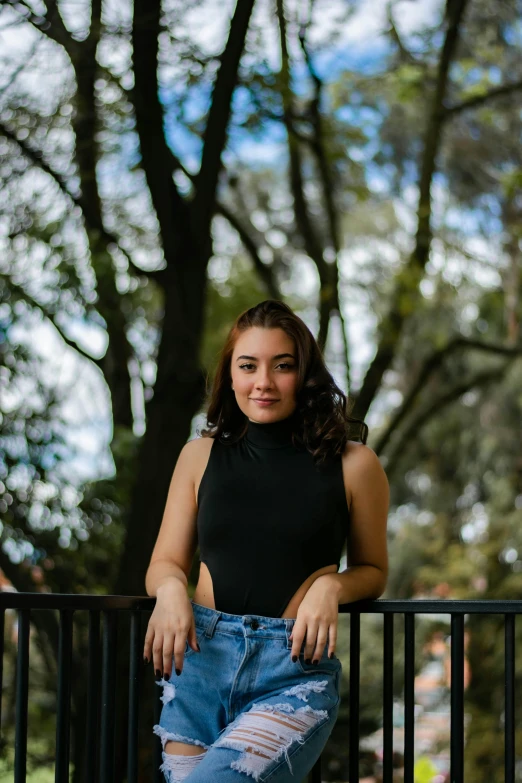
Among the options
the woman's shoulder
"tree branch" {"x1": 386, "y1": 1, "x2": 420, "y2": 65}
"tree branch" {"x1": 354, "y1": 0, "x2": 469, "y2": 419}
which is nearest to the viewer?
the woman's shoulder

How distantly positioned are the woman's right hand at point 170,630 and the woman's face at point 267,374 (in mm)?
422

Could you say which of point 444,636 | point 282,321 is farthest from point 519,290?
point 282,321

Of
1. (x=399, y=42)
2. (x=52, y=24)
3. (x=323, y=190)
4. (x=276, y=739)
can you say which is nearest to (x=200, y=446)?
(x=276, y=739)

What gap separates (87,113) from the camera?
6.31 meters

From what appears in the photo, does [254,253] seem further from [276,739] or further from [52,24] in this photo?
[276,739]

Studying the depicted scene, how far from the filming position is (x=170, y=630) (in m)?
1.94

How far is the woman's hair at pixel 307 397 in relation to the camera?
6.92ft

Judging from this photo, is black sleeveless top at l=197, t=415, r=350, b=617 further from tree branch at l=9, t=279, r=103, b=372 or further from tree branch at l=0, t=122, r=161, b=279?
tree branch at l=9, t=279, r=103, b=372

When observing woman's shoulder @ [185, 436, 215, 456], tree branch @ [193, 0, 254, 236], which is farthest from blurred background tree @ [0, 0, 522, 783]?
woman's shoulder @ [185, 436, 215, 456]

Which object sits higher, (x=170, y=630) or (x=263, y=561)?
(x=263, y=561)

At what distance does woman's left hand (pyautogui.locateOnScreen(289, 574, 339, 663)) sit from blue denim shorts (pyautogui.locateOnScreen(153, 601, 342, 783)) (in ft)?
0.20

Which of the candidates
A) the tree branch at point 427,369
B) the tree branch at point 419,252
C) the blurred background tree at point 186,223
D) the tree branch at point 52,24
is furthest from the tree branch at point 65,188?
the tree branch at point 427,369

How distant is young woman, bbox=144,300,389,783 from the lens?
75.0 inches

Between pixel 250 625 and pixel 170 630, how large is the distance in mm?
160
